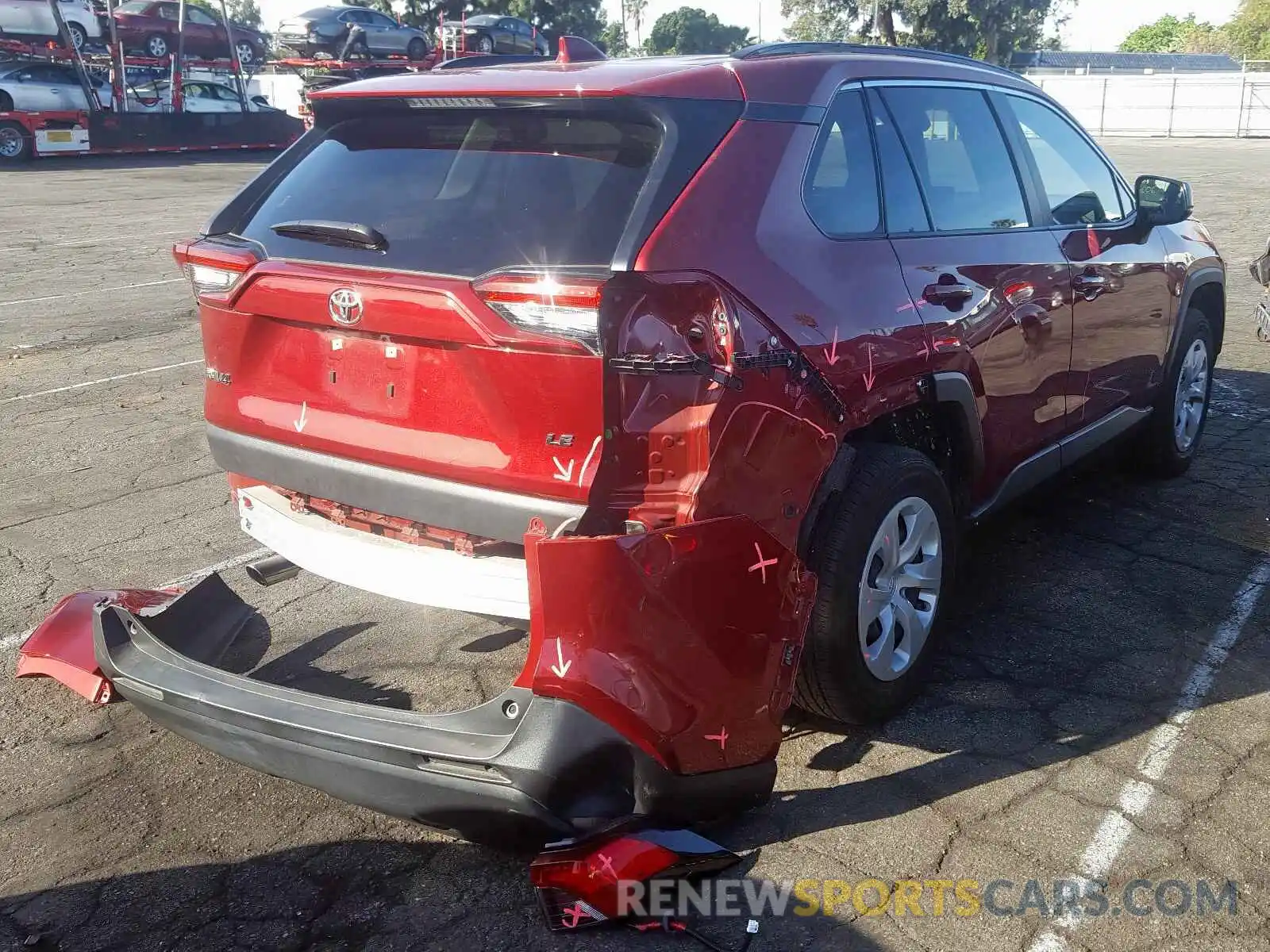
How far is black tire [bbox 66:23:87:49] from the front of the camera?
2740 centimetres

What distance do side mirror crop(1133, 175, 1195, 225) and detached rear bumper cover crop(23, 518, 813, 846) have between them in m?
3.00

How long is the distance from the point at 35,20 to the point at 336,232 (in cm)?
2868

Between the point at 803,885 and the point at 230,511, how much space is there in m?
3.65

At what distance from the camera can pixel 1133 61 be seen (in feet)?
275

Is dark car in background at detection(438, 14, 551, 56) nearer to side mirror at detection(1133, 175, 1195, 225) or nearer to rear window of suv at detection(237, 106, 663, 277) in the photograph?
side mirror at detection(1133, 175, 1195, 225)

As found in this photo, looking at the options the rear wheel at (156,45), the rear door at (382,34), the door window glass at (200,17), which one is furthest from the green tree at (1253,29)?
the rear wheel at (156,45)

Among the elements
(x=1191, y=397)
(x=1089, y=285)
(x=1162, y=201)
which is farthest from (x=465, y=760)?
(x=1191, y=397)

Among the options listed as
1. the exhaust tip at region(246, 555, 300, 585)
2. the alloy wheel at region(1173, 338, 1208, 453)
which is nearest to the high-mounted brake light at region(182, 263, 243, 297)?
the exhaust tip at region(246, 555, 300, 585)

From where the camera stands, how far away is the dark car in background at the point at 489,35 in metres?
33.2

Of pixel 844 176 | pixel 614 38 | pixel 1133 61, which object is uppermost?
pixel 614 38

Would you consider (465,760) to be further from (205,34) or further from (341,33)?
(205,34)

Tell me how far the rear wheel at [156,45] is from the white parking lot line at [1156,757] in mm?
31783

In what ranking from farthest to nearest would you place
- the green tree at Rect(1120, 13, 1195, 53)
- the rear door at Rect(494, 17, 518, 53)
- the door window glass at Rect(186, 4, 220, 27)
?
the green tree at Rect(1120, 13, 1195, 53) < the rear door at Rect(494, 17, 518, 53) < the door window glass at Rect(186, 4, 220, 27)

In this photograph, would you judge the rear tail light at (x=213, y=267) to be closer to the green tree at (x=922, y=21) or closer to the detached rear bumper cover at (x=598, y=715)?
the detached rear bumper cover at (x=598, y=715)
